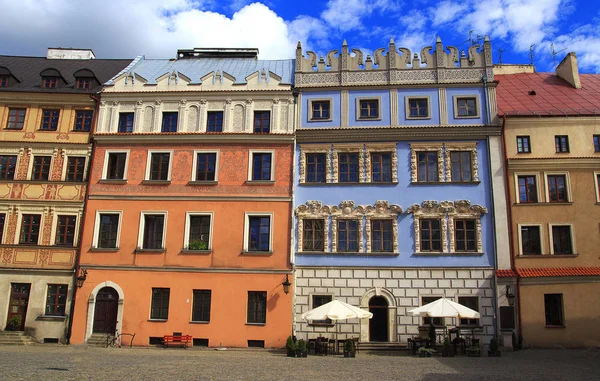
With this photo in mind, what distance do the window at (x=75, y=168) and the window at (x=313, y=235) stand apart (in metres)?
12.5

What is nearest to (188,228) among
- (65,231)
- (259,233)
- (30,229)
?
(259,233)

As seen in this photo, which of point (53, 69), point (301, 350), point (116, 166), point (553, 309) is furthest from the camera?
point (53, 69)

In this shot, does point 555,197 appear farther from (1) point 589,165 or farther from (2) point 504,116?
(2) point 504,116

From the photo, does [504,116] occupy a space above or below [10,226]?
above

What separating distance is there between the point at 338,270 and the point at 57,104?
A: 59.2 ft

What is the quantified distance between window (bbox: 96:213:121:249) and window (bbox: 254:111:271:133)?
340 inches

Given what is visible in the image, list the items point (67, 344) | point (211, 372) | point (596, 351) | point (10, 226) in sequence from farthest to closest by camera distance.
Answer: point (10, 226)
point (67, 344)
point (596, 351)
point (211, 372)

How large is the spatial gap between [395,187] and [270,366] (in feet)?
38.7

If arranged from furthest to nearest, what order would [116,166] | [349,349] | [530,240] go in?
[116,166] → [530,240] → [349,349]

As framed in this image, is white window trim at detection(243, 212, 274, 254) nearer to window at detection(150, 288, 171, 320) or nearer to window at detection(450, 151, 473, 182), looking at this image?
window at detection(150, 288, 171, 320)

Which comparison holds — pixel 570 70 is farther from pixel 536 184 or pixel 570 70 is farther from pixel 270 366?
pixel 270 366

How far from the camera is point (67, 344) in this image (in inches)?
995

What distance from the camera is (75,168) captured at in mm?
27859

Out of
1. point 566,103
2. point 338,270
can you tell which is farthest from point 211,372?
point 566,103
